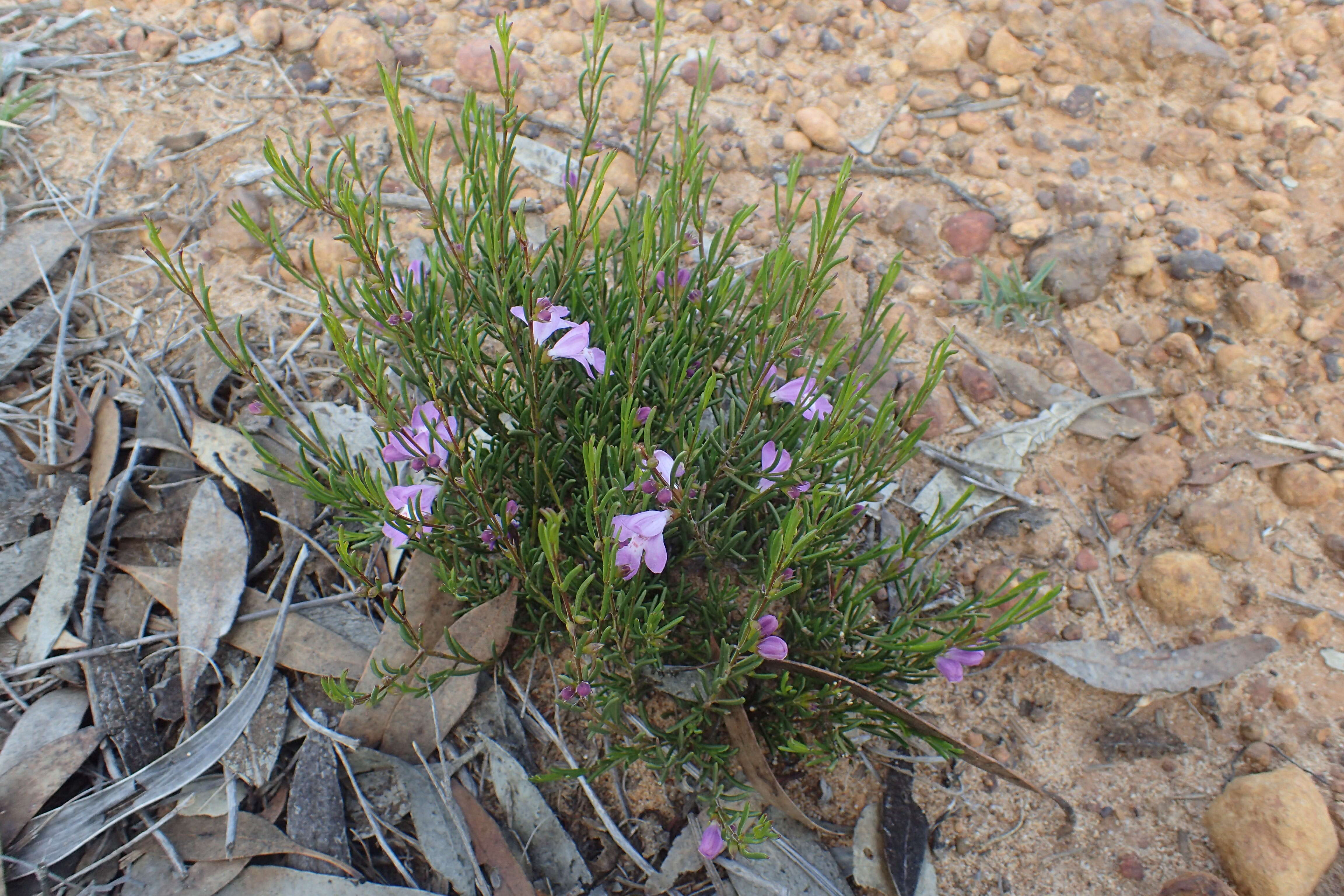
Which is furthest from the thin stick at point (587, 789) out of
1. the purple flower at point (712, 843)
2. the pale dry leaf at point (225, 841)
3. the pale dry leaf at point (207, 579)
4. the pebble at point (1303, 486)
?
the pebble at point (1303, 486)

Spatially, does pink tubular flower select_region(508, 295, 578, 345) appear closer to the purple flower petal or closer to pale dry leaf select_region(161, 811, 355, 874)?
the purple flower petal

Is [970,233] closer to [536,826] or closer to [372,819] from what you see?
[536,826]

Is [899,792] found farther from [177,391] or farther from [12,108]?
[12,108]

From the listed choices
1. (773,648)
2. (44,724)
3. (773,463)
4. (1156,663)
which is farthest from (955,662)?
(44,724)

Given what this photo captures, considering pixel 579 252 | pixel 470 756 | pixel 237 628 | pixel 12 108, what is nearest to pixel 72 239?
pixel 12 108

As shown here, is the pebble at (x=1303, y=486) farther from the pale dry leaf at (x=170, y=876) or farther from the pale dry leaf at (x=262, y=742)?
the pale dry leaf at (x=170, y=876)

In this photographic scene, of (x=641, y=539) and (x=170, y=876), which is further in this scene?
(x=170, y=876)
